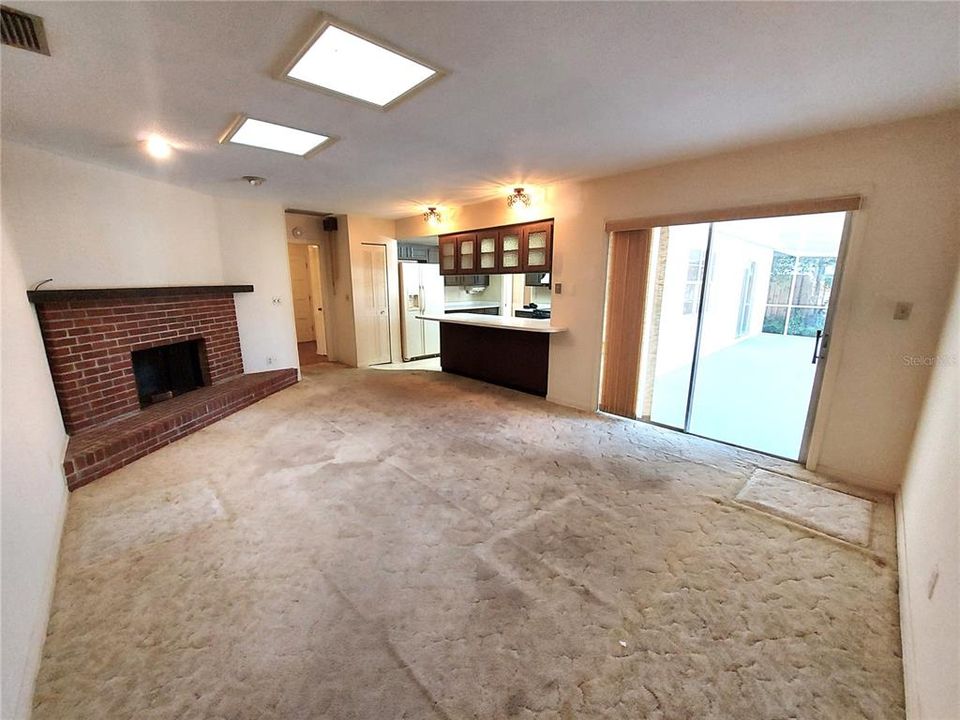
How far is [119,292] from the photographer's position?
3316mm

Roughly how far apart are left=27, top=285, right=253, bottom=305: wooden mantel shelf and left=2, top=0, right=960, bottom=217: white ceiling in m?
1.06

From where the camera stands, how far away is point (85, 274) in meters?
3.22

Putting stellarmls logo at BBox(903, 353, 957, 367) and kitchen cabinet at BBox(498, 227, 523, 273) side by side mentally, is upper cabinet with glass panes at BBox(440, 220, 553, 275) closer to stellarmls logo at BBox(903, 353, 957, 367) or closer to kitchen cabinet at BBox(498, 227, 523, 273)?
kitchen cabinet at BBox(498, 227, 523, 273)

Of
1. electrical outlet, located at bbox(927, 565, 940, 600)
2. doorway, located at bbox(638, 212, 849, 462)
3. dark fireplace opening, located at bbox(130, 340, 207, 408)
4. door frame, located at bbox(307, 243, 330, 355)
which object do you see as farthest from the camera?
door frame, located at bbox(307, 243, 330, 355)

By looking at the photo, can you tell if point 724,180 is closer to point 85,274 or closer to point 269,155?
point 269,155

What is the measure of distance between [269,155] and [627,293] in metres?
3.42

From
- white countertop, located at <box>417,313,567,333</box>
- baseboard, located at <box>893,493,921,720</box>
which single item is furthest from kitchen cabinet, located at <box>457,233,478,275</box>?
baseboard, located at <box>893,493,921,720</box>

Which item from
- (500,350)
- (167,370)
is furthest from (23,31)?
(500,350)

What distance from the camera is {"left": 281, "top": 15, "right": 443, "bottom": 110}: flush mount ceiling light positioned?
1.56 m

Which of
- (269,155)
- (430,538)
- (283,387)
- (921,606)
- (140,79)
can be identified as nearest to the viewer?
(921,606)

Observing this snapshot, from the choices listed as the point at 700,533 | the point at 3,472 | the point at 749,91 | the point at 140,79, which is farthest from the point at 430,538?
the point at 749,91

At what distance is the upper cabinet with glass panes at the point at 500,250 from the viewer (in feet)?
14.2

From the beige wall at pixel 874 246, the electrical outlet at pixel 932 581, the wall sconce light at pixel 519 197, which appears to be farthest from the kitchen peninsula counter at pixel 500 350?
the electrical outlet at pixel 932 581

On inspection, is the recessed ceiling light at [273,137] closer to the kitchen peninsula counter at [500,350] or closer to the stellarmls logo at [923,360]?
the kitchen peninsula counter at [500,350]
